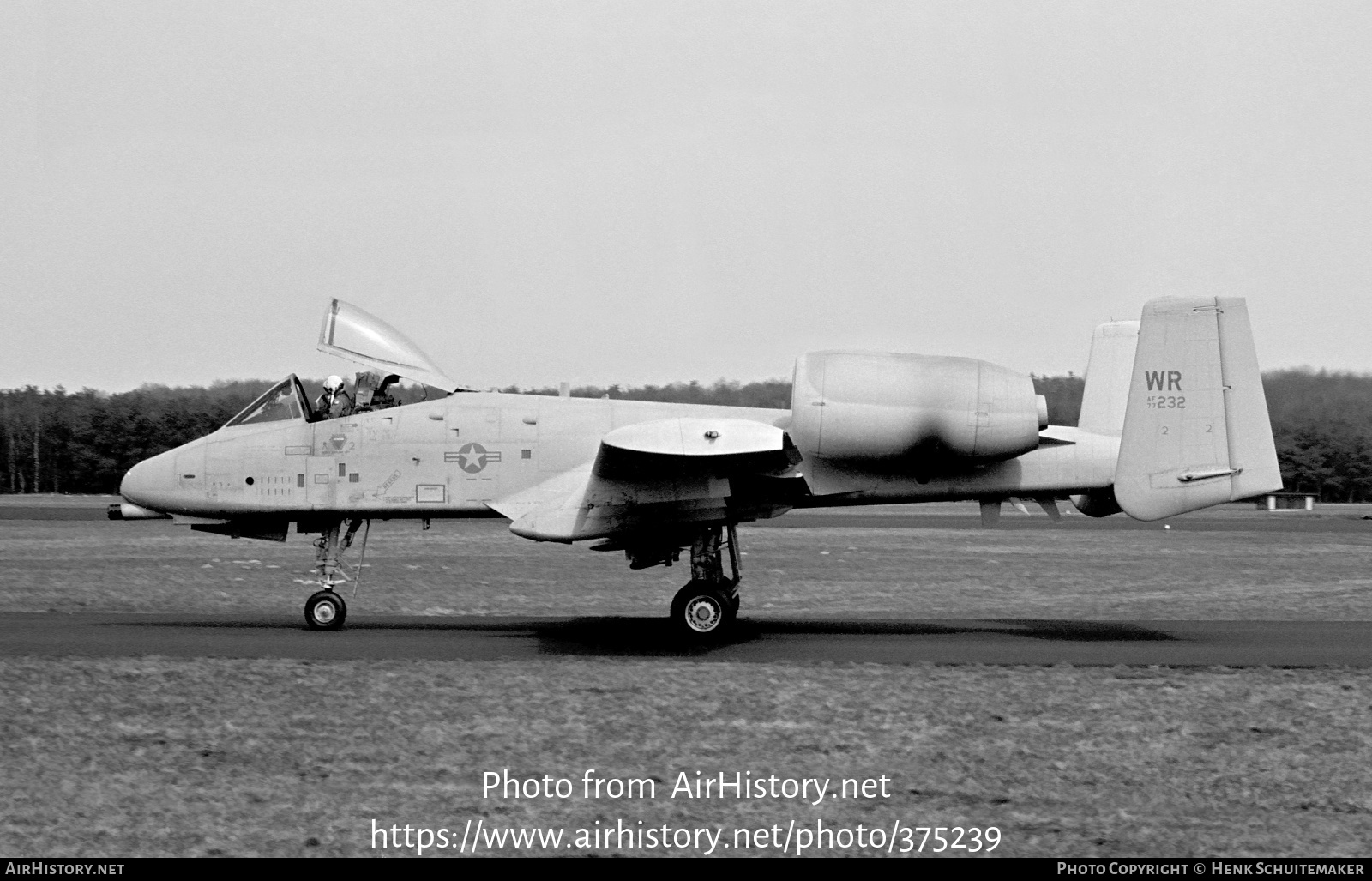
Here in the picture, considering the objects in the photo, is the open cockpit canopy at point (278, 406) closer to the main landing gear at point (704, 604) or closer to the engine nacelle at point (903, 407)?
the main landing gear at point (704, 604)

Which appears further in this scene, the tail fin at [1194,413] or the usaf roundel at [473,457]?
the usaf roundel at [473,457]

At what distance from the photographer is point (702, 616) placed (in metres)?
15.7

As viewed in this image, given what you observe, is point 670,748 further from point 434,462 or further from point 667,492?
point 434,462

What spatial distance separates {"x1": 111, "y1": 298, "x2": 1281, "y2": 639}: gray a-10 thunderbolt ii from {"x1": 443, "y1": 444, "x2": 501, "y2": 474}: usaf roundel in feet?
0.06

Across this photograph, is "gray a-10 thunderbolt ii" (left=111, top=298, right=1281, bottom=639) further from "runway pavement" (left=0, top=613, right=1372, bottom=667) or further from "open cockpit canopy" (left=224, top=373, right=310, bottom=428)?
"runway pavement" (left=0, top=613, right=1372, bottom=667)

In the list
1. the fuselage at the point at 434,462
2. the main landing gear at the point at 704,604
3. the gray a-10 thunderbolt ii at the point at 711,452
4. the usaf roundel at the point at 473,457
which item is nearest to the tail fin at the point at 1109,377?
the gray a-10 thunderbolt ii at the point at 711,452

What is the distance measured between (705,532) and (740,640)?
56.3 inches

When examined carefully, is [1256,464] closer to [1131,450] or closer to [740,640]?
[1131,450]

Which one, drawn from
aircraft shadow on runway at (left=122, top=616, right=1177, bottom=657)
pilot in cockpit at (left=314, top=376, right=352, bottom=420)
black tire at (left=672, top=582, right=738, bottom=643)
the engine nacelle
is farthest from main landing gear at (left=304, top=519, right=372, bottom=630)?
the engine nacelle

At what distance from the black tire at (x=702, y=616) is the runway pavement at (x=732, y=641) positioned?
264 millimetres

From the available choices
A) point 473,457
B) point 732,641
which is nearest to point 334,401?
point 473,457

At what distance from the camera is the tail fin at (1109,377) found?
17.8 meters

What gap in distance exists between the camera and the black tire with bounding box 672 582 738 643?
15.7 metres

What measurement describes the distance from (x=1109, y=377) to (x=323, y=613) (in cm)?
1097
